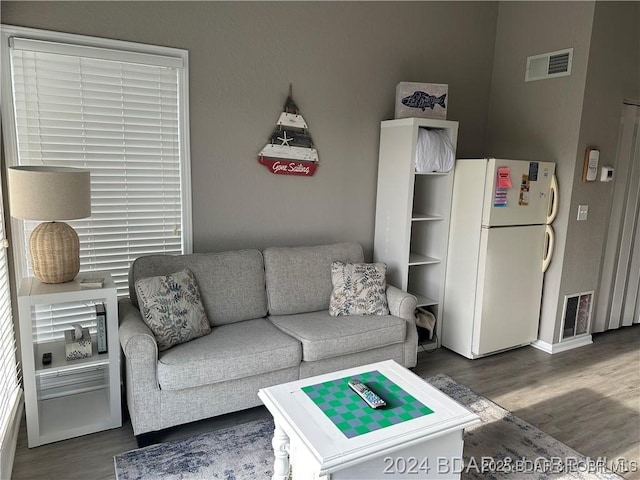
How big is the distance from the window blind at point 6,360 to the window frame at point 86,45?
17 centimetres

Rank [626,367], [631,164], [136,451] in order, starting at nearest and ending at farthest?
[136,451] → [626,367] → [631,164]

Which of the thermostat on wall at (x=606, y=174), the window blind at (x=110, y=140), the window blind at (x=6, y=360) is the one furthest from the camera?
the thermostat on wall at (x=606, y=174)

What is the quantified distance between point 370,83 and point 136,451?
2.99 meters

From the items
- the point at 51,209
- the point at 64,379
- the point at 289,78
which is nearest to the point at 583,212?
the point at 289,78

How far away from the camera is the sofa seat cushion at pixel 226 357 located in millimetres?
2326

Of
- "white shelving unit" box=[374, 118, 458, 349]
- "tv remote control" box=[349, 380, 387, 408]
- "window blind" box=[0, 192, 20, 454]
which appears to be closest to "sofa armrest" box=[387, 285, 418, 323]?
"white shelving unit" box=[374, 118, 458, 349]

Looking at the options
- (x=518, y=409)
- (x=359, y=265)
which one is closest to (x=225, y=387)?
(x=359, y=265)

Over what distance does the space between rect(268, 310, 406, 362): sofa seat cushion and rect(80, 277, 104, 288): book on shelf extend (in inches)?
41.8

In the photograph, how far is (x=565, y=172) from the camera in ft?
12.1

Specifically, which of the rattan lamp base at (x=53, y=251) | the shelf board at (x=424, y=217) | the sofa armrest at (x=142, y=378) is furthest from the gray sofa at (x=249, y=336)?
the shelf board at (x=424, y=217)

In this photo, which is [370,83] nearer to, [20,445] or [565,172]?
[565,172]

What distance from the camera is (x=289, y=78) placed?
3.33 m

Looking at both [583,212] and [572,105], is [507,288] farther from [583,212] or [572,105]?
[572,105]

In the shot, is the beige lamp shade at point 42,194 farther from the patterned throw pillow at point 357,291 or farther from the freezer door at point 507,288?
the freezer door at point 507,288
